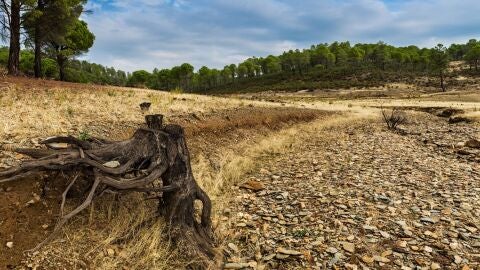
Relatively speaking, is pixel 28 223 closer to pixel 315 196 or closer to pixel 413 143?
pixel 315 196

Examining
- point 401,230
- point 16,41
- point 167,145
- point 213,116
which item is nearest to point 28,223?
point 167,145

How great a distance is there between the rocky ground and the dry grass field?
0.03 m

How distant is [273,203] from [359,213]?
7.23ft

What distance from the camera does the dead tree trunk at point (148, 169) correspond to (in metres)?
6.59

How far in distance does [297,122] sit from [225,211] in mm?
15811

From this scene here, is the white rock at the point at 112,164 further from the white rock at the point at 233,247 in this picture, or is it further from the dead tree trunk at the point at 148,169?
the white rock at the point at 233,247

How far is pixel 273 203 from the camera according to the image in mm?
10000

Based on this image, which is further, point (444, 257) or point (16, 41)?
point (16, 41)

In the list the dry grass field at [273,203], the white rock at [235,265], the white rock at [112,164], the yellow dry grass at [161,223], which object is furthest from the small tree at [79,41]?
the white rock at [235,265]

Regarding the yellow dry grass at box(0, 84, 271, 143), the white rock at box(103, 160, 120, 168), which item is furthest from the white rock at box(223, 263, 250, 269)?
the yellow dry grass at box(0, 84, 271, 143)

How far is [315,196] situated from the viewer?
1017 cm

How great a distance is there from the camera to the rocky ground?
7203 millimetres

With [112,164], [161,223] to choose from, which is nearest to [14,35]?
[112,164]

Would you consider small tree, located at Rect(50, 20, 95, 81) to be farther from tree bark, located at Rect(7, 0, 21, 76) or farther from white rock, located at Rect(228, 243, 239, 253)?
white rock, located at Rect(228, 243, 239, 253)
